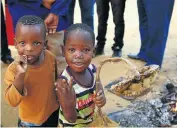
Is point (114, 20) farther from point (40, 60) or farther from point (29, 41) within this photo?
point (29, 41)

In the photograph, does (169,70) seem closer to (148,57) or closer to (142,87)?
(148,57)

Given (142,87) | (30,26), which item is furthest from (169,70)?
(30,26)

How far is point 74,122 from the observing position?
7.03ft

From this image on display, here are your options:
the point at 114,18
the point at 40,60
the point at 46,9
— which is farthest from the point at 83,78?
the point at 114,18

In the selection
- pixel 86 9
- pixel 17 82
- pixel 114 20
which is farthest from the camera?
pixel 114 20

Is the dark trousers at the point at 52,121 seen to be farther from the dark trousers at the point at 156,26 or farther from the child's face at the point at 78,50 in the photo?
the dark trousers at the point at 156,26

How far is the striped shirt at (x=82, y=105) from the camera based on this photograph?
6.93 ft

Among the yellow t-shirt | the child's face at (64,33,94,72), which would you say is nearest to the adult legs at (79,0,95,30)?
the yellow t-shirt

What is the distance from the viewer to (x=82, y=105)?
2.15 meters

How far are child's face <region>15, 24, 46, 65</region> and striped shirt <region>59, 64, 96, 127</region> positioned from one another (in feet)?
0.80

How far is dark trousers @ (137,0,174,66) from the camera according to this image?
150 inches

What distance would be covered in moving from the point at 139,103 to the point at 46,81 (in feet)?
4.64

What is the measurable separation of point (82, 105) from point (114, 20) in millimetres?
2290

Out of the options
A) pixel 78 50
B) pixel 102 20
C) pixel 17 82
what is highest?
pixel 78 50
